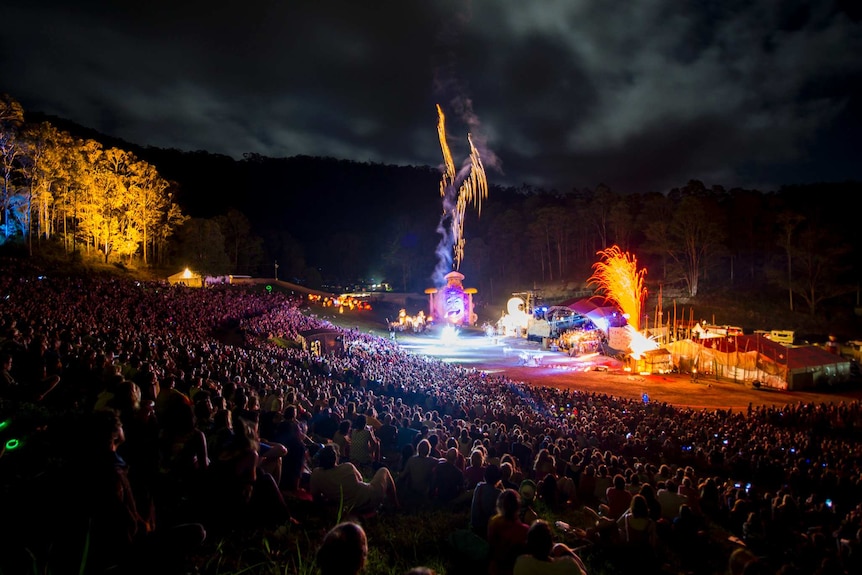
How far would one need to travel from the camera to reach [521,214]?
2918 inches

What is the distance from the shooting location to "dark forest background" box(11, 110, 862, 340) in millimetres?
41375

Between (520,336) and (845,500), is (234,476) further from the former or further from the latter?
(520,336)

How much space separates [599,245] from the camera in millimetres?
65812

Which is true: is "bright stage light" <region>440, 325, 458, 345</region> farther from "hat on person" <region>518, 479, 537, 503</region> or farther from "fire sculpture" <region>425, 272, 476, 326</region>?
"hat on person" <region>518, 479, 537, 503</region>

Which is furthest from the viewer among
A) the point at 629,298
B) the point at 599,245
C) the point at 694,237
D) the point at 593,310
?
the point at 599,245

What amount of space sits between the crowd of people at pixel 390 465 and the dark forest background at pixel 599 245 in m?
31.4

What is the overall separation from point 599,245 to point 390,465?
63382 millimetres

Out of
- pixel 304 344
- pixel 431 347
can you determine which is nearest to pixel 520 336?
pixel 431 347

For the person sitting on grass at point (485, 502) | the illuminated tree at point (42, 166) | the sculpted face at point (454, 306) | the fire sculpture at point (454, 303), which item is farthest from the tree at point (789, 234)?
the illuminated tree at point (42, 166)

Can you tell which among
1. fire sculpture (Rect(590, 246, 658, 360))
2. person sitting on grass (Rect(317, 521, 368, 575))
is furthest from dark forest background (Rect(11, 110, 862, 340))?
person sitting on grass (Rect(317, 521, 368, 575))

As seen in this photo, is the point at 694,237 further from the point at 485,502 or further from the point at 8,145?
the point at 8,145

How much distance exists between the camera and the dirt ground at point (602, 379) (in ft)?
77.8

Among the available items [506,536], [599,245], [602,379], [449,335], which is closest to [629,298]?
[602,379]

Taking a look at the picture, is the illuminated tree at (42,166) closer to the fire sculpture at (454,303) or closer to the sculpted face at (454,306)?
the fire sculpture at (454,303)
